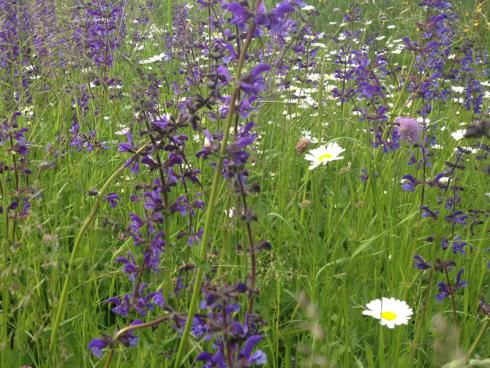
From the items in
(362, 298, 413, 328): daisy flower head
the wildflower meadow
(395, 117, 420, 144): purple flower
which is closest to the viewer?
the wildflower meadow

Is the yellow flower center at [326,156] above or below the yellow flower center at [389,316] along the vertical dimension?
above

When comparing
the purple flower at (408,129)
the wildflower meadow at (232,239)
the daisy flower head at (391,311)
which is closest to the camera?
the wildflower meadow at (232,239)

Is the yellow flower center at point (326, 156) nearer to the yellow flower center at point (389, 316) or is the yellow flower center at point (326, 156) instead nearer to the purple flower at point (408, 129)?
the purple flower at point (408, 129)

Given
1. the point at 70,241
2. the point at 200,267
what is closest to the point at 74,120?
the point at 70,241

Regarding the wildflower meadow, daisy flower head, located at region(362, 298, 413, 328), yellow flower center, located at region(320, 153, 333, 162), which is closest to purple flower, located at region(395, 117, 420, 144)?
the wildflower meadow

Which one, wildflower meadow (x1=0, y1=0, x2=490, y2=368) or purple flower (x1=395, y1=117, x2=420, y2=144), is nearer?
wildflower meadow (x1=0, y1=0, x2=490, y2=368)

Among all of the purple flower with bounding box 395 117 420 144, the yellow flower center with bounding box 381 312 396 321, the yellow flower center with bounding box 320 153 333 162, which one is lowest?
the yellow flower center with bounding box 381 312 396 321

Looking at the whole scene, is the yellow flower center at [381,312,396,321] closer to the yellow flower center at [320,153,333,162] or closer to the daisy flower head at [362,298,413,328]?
the daisy flower head at [362,298,413,328]

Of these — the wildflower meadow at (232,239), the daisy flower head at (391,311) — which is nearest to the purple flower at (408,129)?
the wildflower meadow at (232,239)

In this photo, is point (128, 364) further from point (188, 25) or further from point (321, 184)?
point (188, 25)

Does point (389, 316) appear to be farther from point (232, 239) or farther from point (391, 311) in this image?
point (232, 239)

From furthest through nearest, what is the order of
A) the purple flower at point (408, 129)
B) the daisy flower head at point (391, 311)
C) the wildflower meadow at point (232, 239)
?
the purple flower at point (408, 129), the daisy flower head at point (391, 311), the wildflower meadow at point (232, 239)

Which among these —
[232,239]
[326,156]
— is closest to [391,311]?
[232,239]

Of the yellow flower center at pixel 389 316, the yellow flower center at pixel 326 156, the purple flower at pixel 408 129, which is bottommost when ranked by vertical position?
the yellow flower center at pixel 389 316
